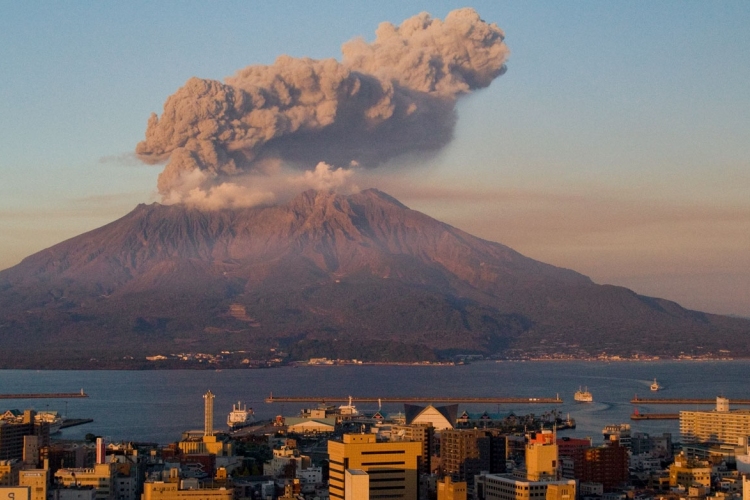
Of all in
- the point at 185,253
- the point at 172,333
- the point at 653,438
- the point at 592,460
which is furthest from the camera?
the point at 185,253

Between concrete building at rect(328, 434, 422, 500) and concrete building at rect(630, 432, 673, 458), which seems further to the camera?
concrete building at rect(630, 432, 673, 458)

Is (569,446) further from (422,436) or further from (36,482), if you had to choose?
(36,482)

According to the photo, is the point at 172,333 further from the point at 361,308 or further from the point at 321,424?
the point at 321,424

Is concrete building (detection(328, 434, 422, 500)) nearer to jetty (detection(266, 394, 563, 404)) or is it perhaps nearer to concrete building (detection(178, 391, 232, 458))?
concrete building (detection(178, 391, 232, 458))

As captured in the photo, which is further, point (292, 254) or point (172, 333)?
point (292, 254)

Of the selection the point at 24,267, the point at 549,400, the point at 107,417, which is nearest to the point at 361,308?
the point at 24,267

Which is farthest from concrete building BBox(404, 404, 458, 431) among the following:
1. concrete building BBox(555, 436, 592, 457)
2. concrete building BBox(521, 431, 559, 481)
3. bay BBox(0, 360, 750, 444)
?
concrete building BBox(521, 431, 559, 481)

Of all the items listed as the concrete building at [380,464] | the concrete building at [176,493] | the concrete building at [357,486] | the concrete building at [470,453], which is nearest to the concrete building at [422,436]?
the concrete building at [470,453]
